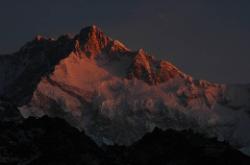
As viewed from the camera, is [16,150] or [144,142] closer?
[16,150]

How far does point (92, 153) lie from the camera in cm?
14212

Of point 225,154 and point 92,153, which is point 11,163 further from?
point 225,154

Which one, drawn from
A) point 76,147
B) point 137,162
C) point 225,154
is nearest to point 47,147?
point 76,147

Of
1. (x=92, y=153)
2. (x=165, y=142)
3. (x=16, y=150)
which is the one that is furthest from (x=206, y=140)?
(x=16, y=150)

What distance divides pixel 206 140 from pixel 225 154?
45.1ft

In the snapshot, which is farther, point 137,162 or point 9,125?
point 9,125

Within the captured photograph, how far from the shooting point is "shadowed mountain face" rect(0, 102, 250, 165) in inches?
5404

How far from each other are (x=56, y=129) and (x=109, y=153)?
383 inches

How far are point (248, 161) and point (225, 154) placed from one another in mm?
3218

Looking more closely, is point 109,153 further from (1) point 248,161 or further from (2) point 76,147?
(1) point 248,161

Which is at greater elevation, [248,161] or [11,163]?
[248,161]

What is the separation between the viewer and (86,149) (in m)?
143

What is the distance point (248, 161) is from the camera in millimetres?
137625

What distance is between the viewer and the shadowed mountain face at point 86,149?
13725 cm
